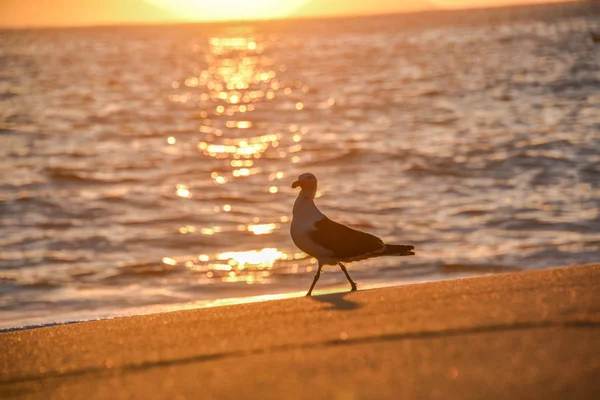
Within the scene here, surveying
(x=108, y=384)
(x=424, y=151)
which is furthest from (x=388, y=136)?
(x=108, y=384)

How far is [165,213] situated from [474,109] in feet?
59.9

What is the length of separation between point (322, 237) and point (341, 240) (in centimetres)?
17

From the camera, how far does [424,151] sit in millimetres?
23312

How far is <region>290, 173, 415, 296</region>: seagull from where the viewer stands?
694 centimetres

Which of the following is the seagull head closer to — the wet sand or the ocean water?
the wet sand

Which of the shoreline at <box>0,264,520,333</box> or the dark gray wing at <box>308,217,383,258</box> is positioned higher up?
the dark gray wing at <box>308,217,383,258</box>

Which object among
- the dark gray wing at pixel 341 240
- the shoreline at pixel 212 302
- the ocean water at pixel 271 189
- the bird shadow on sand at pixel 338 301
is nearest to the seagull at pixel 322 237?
the dark gray wing at pixel 341 240

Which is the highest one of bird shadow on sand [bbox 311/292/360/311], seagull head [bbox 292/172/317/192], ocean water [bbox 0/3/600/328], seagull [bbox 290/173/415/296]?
seagull head [bbox 292/172/317/192]

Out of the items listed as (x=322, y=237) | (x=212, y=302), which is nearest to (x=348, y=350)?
(x=322, y=237)

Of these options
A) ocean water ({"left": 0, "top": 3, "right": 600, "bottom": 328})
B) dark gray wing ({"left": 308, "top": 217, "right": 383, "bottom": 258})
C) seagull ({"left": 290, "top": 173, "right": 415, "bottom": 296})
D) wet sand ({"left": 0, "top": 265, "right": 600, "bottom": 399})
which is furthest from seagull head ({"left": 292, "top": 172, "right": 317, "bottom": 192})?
ocean water ({"left": 0, "top": 3, "right": 600, "bottom": 328})

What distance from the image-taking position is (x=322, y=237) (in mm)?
6918

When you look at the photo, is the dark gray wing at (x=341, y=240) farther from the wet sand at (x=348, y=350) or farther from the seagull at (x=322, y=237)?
the wet sand at (x=348, y=350)

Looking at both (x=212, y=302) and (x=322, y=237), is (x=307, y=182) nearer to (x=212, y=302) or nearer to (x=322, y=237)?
(x=322, y=237)

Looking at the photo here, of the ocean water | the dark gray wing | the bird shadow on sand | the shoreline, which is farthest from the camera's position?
the ocean water
